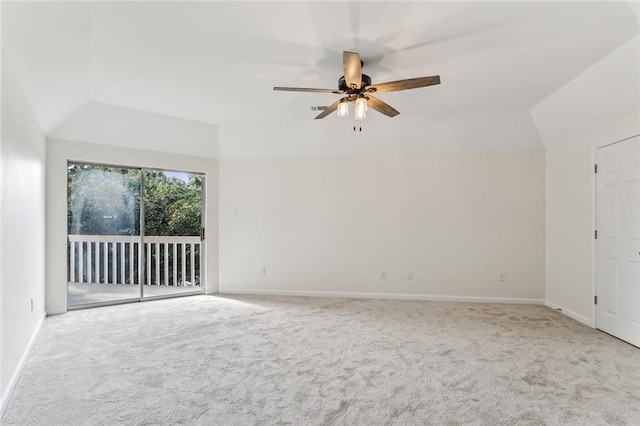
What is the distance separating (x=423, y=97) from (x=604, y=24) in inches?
66.5

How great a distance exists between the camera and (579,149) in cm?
404

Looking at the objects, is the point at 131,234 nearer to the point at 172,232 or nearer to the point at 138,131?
the point at 172,232

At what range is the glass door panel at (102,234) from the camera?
4527mm

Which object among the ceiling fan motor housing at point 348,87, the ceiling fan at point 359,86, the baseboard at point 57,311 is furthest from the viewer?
the baseboard at point 57,311

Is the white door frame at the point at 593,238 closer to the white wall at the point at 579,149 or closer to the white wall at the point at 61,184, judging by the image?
the white wall at the point at 579,149

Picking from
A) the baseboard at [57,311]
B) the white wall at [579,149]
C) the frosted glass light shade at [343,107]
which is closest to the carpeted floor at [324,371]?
the baseboard at [57,311]

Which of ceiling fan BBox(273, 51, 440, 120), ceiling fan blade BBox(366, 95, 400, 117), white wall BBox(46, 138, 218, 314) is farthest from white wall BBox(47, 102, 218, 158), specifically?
ceiling fan blade BBox(366, 95, 400, 117)

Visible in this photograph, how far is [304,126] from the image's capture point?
16.2 ft

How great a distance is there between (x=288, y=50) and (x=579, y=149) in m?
3.71

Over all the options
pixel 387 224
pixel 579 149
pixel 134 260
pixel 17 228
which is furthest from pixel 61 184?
pixel 579 149

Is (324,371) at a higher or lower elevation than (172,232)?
lower

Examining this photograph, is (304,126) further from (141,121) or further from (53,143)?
(53,143)

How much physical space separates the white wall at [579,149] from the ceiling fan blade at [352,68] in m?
2.18

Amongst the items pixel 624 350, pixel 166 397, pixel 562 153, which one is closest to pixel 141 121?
pixel 166 397
